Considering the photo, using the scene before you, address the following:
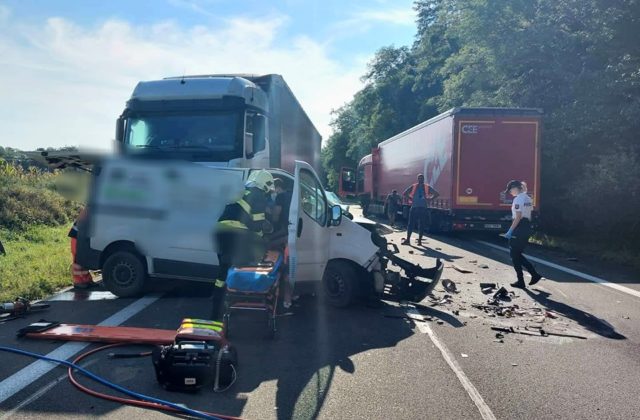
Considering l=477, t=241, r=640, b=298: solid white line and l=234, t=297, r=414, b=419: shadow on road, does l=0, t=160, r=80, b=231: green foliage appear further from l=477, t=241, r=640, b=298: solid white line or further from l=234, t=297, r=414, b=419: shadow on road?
l=477, t=241, r=640, b=298: solid white line

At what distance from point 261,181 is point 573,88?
14.0 m

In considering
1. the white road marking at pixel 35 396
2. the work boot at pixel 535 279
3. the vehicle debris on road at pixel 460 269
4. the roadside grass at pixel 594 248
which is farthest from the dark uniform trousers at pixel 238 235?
the roadside grass at pixel 594 248

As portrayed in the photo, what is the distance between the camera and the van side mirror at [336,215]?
7.09 m

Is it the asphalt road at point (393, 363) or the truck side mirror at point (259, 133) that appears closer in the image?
the asphalt road at point (393, 363)

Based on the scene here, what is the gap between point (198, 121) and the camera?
9125 mm

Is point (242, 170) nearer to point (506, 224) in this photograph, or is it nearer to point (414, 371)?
point (414, 371)

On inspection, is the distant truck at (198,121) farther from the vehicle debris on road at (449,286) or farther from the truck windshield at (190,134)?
the vehicle debris on road at (449,286)

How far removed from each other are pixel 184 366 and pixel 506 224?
532 inches

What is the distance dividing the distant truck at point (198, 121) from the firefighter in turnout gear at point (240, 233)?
2.80 m

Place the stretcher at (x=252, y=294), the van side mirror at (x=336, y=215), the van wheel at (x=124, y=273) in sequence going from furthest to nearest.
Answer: the van wheel at (x=124, y=273)
the van side mirror at (x=336, y=215)
the stretcher at (x=252, y=294)

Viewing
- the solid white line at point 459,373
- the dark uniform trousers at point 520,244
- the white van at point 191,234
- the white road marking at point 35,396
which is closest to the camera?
the white road marking at point 35,396

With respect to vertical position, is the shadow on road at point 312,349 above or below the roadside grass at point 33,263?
below

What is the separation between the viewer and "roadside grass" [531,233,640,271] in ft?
41.4

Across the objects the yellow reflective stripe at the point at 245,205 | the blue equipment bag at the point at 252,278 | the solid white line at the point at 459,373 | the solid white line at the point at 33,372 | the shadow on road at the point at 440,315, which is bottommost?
the solid white line at the point at 33,372
